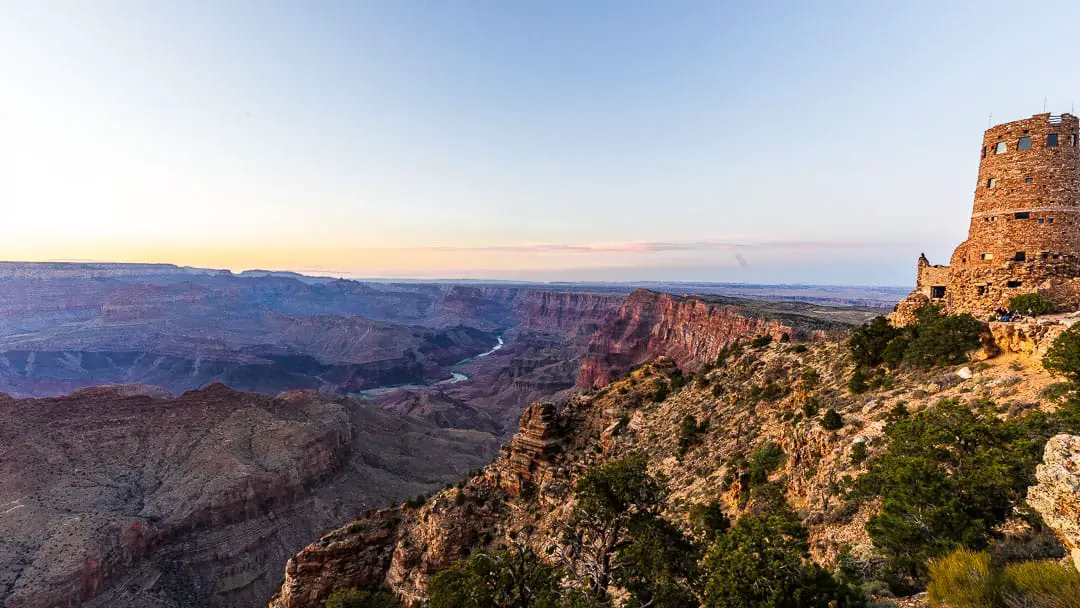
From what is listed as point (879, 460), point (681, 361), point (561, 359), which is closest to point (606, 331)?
point (561, 359)

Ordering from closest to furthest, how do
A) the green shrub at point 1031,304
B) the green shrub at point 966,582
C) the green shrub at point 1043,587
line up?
the green shrub at point 1043,587
the green shrub at point 966,582
the green shrub at point 1031,304

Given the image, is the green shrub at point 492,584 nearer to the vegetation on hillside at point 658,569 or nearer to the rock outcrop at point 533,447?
the vegetation on hillside at point 658,569

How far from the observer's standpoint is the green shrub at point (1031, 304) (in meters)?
16.4

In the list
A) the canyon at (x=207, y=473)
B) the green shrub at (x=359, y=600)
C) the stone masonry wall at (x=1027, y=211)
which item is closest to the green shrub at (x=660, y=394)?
the canyon at (x=207, y=473)

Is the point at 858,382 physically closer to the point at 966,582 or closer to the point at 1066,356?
the point at 1066,356

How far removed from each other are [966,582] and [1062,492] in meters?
2.09

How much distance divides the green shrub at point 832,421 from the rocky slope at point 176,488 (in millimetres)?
61063

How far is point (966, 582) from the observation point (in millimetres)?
7125

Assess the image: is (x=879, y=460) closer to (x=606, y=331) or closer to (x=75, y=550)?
(x=75, y=550)

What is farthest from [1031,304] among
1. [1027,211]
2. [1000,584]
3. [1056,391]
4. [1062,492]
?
[1000,584]

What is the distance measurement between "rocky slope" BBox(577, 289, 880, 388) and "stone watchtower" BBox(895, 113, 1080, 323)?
161 feet

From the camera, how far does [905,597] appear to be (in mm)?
9602

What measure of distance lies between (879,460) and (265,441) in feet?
271

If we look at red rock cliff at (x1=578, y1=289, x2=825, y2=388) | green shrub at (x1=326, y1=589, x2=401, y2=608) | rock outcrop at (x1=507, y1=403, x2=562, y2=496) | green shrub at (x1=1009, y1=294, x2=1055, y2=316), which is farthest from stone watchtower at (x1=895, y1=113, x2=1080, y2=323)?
red rock cliff at (x1=578, y1=289, x2=825, y2=388)
